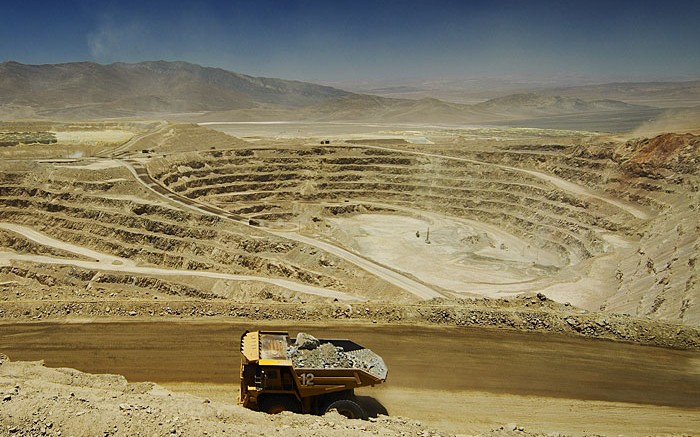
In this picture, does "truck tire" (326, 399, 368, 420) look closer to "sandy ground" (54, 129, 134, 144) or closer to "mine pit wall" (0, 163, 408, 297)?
"mine pit wall" (0, 163, 408, 297)

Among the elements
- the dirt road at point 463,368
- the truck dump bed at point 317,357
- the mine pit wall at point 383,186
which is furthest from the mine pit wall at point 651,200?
the truck dump bed at point 317,357

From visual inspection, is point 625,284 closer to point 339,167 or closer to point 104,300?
point 104,300

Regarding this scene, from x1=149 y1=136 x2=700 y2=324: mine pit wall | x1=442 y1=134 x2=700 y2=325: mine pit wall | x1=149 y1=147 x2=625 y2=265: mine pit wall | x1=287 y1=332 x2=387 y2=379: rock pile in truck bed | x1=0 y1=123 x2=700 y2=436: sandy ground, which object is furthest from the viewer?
x1=149 y1=147 x2=625 y2=265: mine pit wall

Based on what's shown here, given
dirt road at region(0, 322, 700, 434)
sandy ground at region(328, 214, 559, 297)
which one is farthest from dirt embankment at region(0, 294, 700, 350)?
sandy ground at region(328, 214, 559, 297)

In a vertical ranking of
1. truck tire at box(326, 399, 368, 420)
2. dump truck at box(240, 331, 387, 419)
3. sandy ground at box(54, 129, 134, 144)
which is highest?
sandy ground at box(54, 129, 134, 144)

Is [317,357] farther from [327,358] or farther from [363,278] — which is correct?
[363,278]

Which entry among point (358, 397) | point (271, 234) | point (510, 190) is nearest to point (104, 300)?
point (358, 397)
